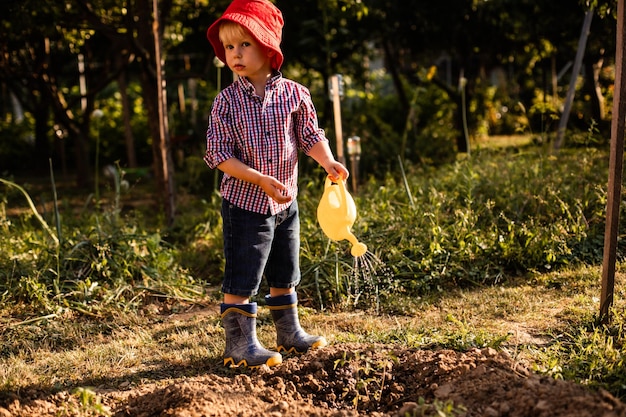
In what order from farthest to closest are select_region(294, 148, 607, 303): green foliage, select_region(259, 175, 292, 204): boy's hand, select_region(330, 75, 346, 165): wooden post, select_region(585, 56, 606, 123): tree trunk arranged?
1. select_region(585, 56, 606, 123): tree trunk
2. select_region(330, 75, 346, 165): wooden post
3. select_region(294, 148, 607, 303): green foliage
4. select_region(259, 175, 292, 204): boy's hand

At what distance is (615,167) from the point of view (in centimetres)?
292

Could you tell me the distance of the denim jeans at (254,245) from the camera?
9.46 ft

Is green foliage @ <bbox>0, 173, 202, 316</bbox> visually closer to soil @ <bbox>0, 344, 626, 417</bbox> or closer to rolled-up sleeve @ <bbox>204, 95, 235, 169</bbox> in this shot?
soil @ <bbox>0, 344, 626, 417</bbox>

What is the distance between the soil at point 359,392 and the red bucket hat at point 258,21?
1228 millimetres

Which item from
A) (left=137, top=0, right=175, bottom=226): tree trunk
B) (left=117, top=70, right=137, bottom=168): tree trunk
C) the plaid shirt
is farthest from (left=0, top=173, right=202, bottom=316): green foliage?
(left=117, top=70, right=137, bottom=168): tree trunk

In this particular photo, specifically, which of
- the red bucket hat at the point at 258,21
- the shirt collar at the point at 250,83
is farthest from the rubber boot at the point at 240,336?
the red bucket hat at the point at 258,21

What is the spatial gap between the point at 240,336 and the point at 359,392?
0.62 metres

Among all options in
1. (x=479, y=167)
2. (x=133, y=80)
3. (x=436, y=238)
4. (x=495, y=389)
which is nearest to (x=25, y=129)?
(x=133, y=80)

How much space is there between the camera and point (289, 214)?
3016 millimetres

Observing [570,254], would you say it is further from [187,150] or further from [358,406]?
[187,150]

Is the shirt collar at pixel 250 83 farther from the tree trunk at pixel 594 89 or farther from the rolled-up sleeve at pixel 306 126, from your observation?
the tree trunk at pixel 594 89

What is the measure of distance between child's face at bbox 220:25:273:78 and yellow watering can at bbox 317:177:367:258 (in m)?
0.55

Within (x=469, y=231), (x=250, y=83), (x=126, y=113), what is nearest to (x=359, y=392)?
(x=250, y=83)

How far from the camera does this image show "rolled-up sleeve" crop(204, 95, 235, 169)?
111 inches
